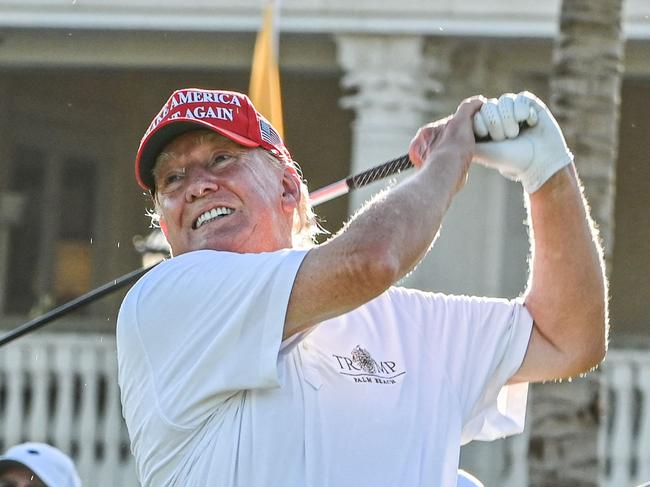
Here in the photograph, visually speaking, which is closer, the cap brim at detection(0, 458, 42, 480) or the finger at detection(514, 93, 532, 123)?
the finger at detection(514, 93, 532, 123)

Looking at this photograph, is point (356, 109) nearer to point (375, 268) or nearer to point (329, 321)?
point (329, 321)

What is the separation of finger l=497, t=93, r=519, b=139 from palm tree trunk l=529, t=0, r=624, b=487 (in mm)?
1968

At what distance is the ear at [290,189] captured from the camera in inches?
123

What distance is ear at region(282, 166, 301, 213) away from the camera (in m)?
3.13

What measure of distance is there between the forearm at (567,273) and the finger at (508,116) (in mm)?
128

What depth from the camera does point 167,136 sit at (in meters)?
3.04

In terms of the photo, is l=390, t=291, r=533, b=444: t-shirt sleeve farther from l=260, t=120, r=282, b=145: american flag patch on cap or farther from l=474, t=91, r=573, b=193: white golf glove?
l=260, t=120, r=282, b=145: american flag patch on cap

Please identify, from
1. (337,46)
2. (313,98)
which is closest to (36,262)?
(313,98)

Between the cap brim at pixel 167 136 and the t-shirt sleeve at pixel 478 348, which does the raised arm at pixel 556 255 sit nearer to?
the t-shirt sleeve at pixel 478 348

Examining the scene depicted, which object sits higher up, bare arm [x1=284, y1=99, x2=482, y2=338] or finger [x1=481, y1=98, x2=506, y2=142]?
finger [x1=481, y1=98, x2=506, y2=142]

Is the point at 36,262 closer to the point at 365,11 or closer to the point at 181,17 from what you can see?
the point at 181,17

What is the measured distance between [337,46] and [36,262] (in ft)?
11.7

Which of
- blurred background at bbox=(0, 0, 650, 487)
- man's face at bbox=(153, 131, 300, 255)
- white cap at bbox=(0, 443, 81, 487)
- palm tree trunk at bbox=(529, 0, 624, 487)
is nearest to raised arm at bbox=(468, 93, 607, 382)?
man's face at bbox=(153, 131, 300, 255)

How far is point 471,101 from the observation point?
2922 millimetres
